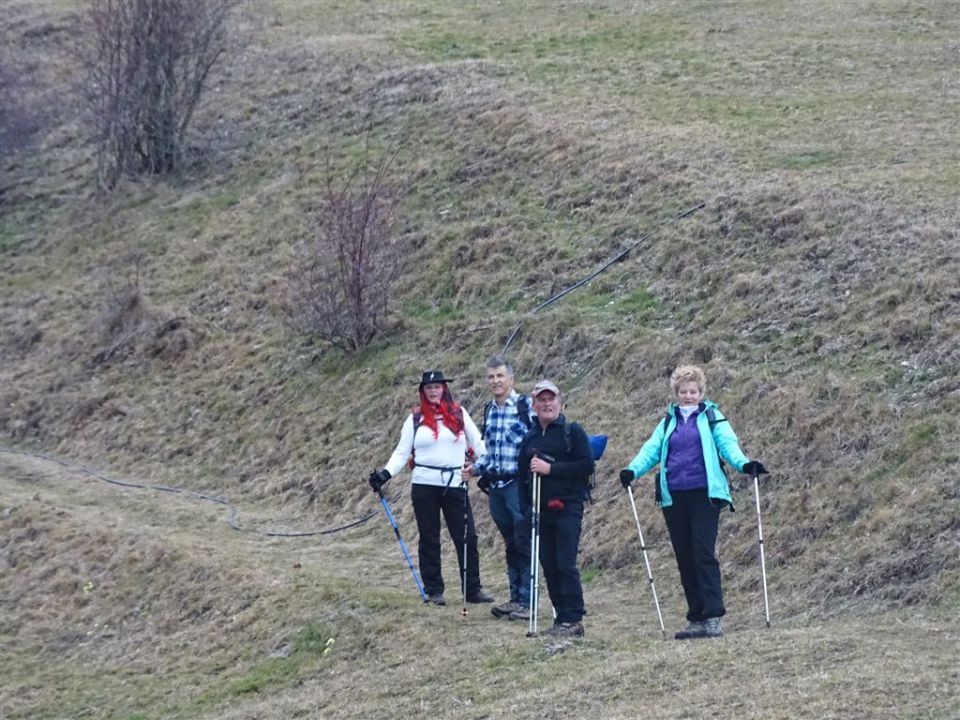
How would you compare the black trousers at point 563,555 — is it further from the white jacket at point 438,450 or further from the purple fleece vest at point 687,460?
the white jacket at point 438,450

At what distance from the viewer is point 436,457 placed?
36.4 ft

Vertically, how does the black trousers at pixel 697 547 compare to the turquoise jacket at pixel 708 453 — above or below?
below

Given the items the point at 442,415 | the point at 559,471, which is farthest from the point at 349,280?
the point at 559,471

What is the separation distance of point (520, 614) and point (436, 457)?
1387 millimetres

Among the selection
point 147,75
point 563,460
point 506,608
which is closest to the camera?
point 563,460

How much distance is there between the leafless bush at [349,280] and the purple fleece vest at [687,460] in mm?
9846

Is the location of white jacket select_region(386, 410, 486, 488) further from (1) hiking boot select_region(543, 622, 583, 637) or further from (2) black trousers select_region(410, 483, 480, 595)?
(1) hiking boot select_region(543, 622, 583, 637)

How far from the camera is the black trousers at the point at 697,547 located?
9.41 meters

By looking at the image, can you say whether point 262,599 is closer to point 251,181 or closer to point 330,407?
point 330,407

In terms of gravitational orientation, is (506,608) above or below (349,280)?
below

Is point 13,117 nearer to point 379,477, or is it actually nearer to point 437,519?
point 379,477

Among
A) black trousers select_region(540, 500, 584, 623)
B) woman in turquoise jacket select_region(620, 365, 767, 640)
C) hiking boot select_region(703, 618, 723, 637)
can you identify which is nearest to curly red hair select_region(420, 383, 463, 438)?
black trousers select_region(540, 500, 584, 623)

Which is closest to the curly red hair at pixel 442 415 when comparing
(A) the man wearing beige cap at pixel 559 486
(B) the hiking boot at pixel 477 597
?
(A) the man wearing beige cap at pixel 559 486

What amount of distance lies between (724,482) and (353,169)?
16307 millimetres
